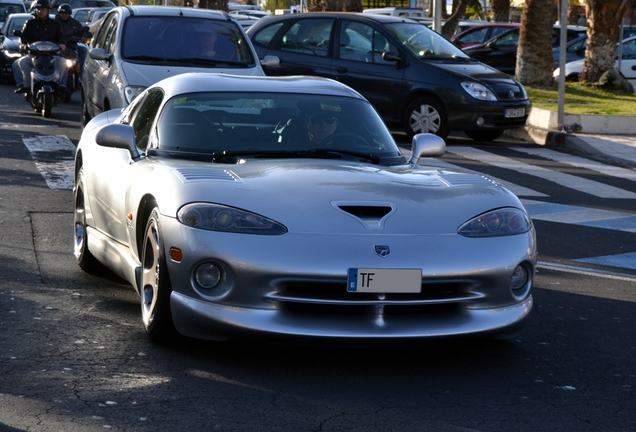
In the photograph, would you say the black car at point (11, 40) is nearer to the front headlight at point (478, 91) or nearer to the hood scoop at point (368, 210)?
the front headlight at point (478, 91)

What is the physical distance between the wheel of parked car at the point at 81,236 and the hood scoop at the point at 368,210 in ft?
7.96

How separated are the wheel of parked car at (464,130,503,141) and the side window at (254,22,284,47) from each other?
10.8ft

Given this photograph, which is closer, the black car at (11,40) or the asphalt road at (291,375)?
the asphalt road at (291,375)

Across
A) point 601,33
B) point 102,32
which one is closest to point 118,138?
point 102,32

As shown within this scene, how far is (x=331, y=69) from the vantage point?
17.2m

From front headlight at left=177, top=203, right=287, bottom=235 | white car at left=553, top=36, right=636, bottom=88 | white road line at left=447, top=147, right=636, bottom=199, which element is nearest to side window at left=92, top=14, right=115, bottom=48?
white road line at left=447, top=147, right=636, bottom=199

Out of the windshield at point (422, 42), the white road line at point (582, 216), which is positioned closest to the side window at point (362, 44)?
the windshield at point (422, 42)

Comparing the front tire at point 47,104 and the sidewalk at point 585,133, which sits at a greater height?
the front tire at point 47,104

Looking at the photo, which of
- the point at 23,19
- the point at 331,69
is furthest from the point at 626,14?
the point at 23,19

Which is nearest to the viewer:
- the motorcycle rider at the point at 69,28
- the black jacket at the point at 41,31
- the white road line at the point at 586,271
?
the white road line at the point at 586,271

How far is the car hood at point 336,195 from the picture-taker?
17.6 ft

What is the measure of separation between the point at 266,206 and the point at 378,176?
2.74 feet

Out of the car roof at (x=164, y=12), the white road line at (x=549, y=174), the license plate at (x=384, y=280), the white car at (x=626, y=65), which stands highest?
the car roof at (x=164, y=12)

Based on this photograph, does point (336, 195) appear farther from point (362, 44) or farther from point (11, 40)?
point (11, 40)
